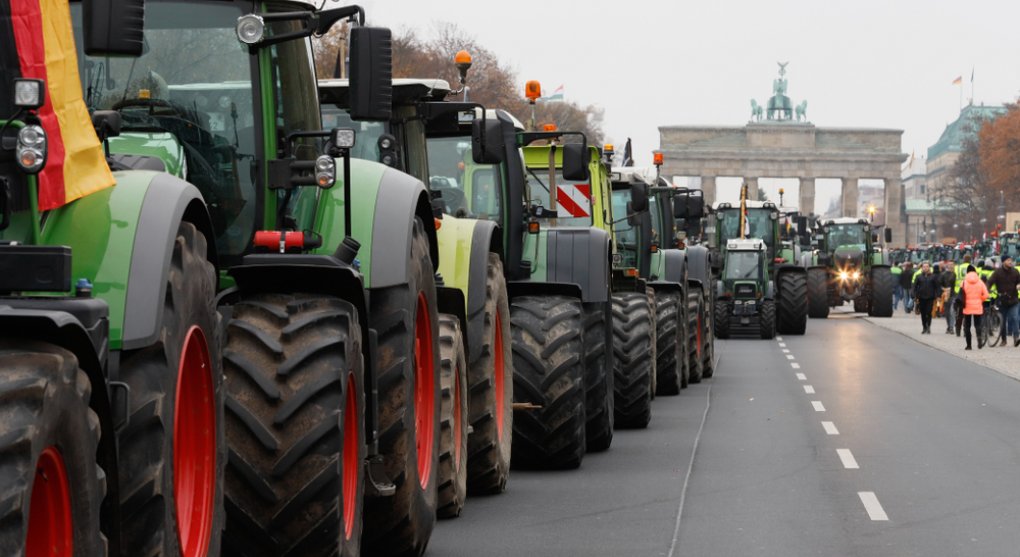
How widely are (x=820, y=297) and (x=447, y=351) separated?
1717 inches

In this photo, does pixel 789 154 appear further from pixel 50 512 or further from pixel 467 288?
→ pixel 50 512

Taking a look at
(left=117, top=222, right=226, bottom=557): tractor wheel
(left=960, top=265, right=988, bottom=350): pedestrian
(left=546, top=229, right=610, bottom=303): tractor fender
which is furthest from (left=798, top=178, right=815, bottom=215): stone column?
(left=117, top=222, right=226, bottom=557): tractor wheel

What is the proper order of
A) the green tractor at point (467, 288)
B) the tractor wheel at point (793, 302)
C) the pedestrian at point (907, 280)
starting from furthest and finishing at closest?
the pedestrian at point (907, 280) < the tractor wheel at point (793, 302) < the green tractor at point (467, 288)

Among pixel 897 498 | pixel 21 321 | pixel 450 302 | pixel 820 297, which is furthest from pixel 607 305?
pixel 820 297

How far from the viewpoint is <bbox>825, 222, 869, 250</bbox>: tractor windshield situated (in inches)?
2325

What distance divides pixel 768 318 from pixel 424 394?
1252 inches

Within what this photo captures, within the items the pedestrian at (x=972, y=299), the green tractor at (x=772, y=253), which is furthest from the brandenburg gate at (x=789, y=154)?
the pedestrian at (x=972, y=299)

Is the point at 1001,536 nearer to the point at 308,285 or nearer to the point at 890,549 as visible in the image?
the point at 890,549

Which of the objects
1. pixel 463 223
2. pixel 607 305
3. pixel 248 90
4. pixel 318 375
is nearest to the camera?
pixel 318 375

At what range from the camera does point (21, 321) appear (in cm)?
421

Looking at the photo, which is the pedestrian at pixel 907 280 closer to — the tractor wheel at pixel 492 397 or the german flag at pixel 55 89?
the tractor wheel at pixel 492 397

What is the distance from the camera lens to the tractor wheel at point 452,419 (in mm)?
9484

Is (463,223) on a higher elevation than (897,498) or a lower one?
higher

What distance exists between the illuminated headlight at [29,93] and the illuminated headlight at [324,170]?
9.84 feet
